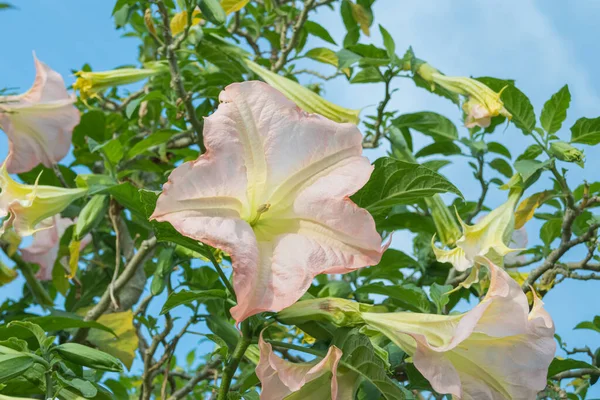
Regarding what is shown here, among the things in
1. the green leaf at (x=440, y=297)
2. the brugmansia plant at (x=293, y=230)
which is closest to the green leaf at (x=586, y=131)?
the brugmansia plant at (x=293, y=230)

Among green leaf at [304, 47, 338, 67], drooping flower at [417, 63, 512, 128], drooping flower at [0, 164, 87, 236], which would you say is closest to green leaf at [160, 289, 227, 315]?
drooping flower at [0, 164, 87, 236]

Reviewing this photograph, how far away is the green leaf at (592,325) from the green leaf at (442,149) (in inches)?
25.7

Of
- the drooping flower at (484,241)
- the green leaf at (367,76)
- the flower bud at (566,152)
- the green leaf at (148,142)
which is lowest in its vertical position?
the drooping flower at (484,241)

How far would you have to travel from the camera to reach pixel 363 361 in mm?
993

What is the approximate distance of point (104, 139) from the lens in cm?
269

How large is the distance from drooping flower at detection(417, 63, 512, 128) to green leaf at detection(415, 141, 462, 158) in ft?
1.01

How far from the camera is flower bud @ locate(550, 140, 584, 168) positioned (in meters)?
1.76

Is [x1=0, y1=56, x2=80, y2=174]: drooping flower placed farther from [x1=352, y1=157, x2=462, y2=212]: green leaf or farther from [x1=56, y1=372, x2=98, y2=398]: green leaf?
[x1=352, y1=157, x2=462, y2=212]: green leaf

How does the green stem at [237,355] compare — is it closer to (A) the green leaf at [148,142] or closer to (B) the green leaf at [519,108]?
(B) the green leaf at [519,108]

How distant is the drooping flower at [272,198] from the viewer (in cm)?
94

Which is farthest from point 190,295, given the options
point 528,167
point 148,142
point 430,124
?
point 430,124

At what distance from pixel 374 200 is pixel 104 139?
1.76 m

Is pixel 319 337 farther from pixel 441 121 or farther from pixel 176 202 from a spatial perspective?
pixel 441 121

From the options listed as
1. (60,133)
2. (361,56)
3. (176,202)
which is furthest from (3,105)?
(176,202)
